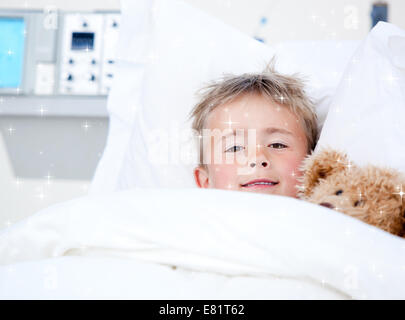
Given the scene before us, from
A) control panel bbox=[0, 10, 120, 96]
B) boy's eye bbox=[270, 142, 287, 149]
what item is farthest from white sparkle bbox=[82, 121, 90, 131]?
boy's eye bbox=[270, 142, 287, 149]

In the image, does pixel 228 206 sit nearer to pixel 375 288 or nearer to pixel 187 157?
pixel 375 288

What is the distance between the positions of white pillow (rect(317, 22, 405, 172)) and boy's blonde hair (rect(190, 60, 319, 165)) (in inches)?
3.6

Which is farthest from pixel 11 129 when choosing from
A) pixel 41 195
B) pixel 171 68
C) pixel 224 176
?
pixel 224 176

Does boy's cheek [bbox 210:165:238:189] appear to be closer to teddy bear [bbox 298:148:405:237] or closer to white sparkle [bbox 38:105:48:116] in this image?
teddy bear [bbox 298:148:405:237]

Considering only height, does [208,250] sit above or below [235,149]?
below

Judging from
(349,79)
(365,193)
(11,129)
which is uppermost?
(11,129)

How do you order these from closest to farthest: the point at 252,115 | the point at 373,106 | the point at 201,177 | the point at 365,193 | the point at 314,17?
1. the point at 365,193
2. the point at 373,106
3. the point at 252,115
4. the point at 201,177
5. the point at 314,17

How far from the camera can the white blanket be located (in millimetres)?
452

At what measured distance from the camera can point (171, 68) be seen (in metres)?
1.12

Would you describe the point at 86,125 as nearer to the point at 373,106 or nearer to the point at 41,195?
the point at 41,195

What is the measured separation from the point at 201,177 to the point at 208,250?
56 cm

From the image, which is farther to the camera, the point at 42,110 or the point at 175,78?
the point at 42,110
